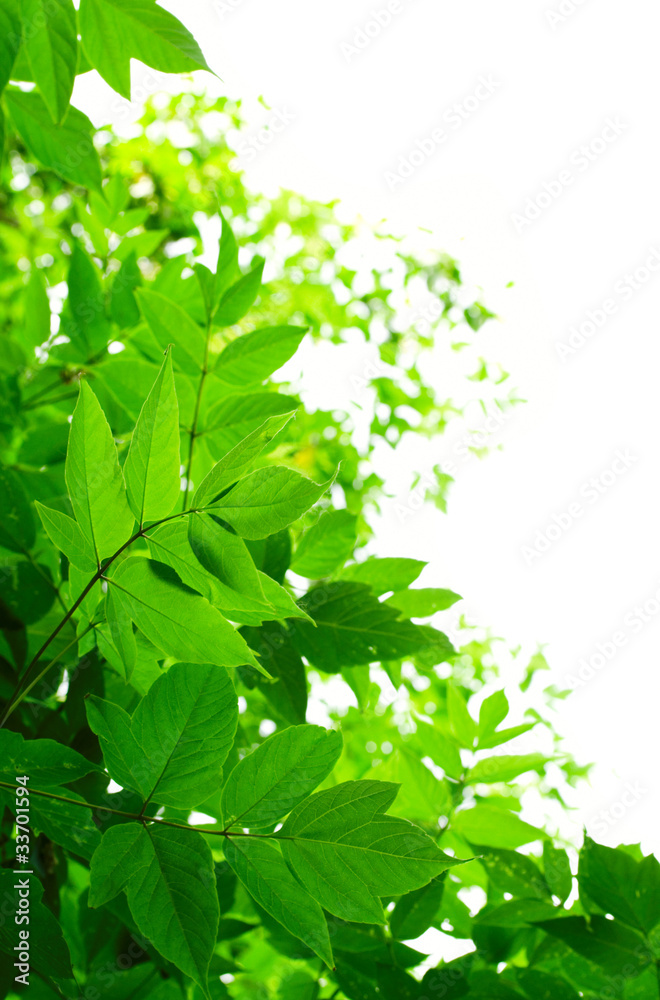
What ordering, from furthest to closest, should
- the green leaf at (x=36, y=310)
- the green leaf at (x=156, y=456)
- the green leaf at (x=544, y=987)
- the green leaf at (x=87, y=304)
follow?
the green leaf at (x=36, y=310), the green leaf at (x=87, y=304), the green leaf at (x=544, y=987), the green leaf at (x=156, y=456)

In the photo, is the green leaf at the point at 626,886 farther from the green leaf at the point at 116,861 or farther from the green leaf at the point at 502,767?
the green leaf at the point at 116,861

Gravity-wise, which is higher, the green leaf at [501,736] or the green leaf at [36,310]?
the green leaf at [501,736]

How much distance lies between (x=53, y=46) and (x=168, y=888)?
712mm

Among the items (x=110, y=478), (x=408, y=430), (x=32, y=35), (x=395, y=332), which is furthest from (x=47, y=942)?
(x=395, y=332)

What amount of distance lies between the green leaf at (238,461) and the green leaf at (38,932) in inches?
12.3

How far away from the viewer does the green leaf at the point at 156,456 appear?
0.44 m

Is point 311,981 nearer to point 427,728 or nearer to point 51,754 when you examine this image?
point 427,728

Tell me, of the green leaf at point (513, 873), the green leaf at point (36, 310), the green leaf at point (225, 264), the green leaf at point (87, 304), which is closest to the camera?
the green leaf at point (513, 873)

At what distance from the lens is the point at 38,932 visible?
1.70 ft

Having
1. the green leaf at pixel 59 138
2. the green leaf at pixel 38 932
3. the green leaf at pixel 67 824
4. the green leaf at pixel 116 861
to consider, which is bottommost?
the green leaf at pixel 38 932

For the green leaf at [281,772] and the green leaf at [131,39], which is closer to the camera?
the green leaf at [281,772]

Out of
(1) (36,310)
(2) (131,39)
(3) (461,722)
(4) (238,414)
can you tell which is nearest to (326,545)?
(4) (238,414)

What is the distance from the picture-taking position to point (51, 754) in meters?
0.53

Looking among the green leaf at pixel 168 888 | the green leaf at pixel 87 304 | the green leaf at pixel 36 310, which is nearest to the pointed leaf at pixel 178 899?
the green leaf at pixel 168 888
